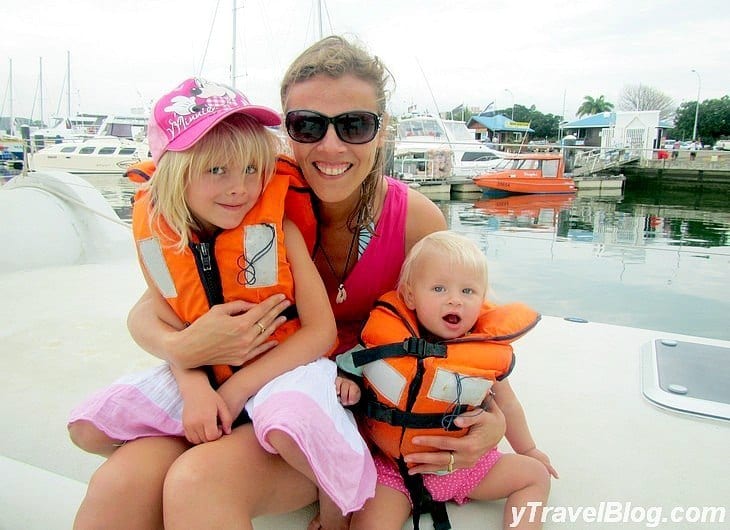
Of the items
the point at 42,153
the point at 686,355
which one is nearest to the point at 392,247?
the point at 686,355

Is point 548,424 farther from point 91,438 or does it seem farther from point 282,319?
point 91,438

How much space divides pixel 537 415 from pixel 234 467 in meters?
1.24

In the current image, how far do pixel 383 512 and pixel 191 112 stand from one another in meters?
1.19

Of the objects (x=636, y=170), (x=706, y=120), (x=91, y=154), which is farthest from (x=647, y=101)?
(x=91, y=154)

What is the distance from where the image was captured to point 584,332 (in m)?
2.79

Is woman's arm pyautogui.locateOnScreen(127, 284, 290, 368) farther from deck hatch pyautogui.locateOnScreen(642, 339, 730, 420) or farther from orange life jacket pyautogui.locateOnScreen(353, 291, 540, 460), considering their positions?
deck hatch pyautogui.locateOnScreen(642, 339, 730, 420)

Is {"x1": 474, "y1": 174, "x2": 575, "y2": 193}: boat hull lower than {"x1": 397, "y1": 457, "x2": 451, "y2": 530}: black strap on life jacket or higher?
higher

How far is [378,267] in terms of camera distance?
1.82 meters

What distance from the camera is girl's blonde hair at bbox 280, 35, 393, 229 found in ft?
5.32

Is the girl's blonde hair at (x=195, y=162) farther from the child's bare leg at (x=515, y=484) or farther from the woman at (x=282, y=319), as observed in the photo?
the child's bare leg at (x=515, y=484)

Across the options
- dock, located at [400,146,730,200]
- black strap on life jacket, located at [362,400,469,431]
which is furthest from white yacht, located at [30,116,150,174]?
black strap on life jacket, located at [362,400,469,431]

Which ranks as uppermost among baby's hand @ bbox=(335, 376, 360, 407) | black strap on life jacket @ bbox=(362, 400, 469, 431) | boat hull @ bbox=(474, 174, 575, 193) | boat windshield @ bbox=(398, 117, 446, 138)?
boat windshield @ bbox=(398, 117, 446, 138)

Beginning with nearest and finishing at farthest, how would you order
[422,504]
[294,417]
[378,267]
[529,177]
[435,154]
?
1. [294,417]
2. [422,504]
3. [378,267]
4. [529,177]
5. [435,154]

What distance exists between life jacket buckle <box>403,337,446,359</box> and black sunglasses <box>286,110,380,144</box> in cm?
63
